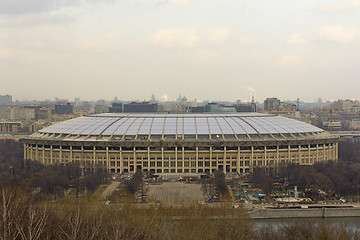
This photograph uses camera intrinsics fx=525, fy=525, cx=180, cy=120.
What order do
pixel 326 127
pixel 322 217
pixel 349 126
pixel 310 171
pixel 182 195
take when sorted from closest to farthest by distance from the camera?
pixel 322 217, pixel 182 195, pixel 310 171, pixel 326 127, pixel 349 126

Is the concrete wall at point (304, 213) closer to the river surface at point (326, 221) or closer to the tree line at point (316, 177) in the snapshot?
the river surface at point (326, 221)

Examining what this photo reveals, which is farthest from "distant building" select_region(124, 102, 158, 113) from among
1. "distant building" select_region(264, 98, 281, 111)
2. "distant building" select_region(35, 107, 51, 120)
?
"distant building" select_region(264, 98, 281, 111)

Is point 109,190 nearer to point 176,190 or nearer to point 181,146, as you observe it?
point 176,190

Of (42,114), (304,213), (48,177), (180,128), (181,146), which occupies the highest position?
(42,114)

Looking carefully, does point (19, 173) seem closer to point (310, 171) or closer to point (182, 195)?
point (182, 195)

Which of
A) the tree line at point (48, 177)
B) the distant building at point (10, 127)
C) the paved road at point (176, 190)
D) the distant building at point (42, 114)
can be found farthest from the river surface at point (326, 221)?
the distant building at point (42, 114)

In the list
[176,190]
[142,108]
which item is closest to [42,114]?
[142,108]

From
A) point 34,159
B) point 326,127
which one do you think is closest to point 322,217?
point 34,159
